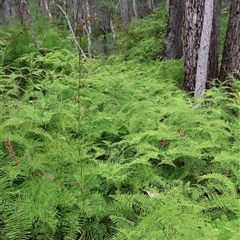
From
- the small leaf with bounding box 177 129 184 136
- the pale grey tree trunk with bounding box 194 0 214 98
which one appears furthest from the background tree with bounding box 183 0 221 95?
the small leaf with bounding box 177 129 184 136

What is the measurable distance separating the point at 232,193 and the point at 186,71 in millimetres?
3037

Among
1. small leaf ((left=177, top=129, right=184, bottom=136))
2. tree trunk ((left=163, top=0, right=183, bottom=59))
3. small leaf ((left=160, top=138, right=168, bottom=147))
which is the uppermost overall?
tree trunk ((left=163, top=0, right=183, bottom=59))

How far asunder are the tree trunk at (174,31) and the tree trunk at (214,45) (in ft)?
5.67

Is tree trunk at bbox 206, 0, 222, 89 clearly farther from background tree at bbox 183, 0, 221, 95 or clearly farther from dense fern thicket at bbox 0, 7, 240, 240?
dense fern thicket at bbox 0, 7, 240, 240

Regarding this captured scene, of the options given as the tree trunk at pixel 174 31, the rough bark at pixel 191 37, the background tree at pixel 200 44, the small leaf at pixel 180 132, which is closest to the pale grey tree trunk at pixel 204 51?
the background tree at pixel 200 44

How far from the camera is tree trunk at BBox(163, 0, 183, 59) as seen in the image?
21.1 ft

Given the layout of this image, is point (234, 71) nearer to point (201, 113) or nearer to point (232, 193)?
point (201, 113)

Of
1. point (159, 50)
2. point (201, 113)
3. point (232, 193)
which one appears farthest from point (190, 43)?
point (232, 193)

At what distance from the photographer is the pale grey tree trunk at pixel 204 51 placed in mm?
4289

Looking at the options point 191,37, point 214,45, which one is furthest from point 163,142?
point 214,45

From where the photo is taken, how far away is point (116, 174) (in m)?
2.45

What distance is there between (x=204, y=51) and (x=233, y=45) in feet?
1.52

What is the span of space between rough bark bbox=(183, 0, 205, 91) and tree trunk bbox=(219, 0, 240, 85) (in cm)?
45

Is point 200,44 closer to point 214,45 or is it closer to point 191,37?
point 191,37
